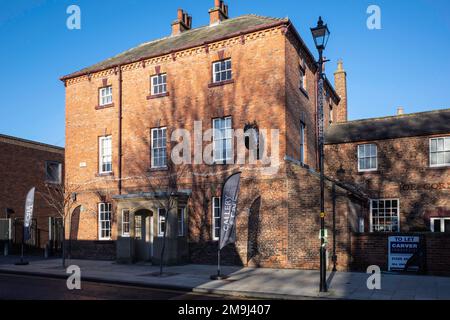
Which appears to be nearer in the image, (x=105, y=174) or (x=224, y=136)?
(x=224, y=136)

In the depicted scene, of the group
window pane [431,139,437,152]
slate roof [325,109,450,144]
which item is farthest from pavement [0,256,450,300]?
slate roof [325,109,450,144]

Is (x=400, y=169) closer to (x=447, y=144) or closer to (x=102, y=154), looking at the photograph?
(x=447, y=144)

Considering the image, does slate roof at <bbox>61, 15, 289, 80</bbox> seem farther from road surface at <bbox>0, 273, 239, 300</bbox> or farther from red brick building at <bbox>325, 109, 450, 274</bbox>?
road surface at <bbox>0, 273, 239, 300</bbox>

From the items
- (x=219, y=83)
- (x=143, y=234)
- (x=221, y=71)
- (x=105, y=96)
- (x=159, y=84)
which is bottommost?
(x=143, y=234)

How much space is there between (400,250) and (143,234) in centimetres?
1149

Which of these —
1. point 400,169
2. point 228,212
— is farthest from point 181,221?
point 400,169

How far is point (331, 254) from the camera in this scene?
1669 cm

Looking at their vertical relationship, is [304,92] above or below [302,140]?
above

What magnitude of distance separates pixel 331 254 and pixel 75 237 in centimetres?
1394

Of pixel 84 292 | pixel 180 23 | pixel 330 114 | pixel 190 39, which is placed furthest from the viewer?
pixel 330 114

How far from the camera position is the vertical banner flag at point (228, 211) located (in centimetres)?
1533

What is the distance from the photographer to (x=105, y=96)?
23188mm
